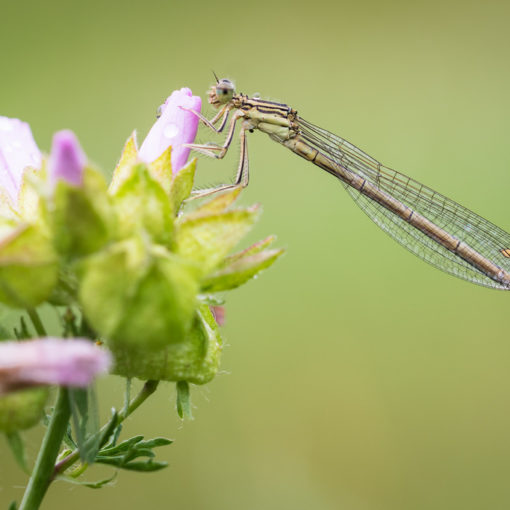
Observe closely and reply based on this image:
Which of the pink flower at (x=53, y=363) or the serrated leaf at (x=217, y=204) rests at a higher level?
the serrated leaf at (x=217, y=204)

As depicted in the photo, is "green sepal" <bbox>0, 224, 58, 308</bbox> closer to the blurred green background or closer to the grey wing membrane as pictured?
the blurred green background

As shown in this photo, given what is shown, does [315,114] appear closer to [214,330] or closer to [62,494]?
[62,494]

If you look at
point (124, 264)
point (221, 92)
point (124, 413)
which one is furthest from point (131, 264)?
point (221, 92)

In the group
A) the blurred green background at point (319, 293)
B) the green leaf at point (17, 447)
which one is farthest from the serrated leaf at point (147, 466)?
the blurred green background at point (319, 293)

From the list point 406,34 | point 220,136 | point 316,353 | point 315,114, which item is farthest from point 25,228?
point 406,34

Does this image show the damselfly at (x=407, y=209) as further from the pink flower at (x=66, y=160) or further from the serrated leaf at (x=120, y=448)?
the pink flower at (x=66, y=160)

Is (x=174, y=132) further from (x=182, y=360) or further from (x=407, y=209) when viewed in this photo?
(x=407, y=209)
